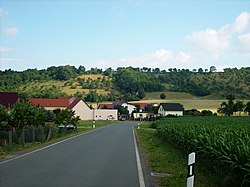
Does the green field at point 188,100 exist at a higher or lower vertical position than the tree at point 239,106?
higher

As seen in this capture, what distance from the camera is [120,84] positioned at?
144 metres

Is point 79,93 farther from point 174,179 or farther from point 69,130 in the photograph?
point 174,179

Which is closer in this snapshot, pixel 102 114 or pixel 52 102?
pixel 102 114

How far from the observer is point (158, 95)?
13250cm

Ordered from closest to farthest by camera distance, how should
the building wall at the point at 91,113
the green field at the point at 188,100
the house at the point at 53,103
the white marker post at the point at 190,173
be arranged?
the white marker post at the point at 190,173, the building wall at the point at 91,113, the house at the point at 53,103, the green field at the point at 188,100

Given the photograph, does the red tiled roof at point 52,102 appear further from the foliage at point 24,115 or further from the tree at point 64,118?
the foliage at point 24,115

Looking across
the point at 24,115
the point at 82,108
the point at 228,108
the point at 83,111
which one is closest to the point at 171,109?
the point at 228,108

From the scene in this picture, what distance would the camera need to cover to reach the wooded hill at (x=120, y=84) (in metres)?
122

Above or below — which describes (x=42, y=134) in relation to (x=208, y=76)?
below

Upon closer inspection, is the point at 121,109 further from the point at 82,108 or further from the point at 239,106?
the point at 239,106

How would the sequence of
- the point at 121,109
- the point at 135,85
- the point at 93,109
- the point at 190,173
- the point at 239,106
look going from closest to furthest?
the point at 190,173 → the point at 239,106 → the point at 93,109 → the point at 121,109 → the point at 135,85

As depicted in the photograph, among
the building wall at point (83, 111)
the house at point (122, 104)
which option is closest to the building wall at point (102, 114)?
the building wall at point (83, 111)

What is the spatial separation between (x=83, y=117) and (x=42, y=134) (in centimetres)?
7231

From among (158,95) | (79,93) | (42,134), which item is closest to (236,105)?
(158,95)
